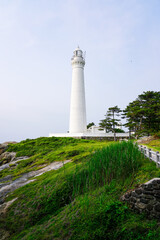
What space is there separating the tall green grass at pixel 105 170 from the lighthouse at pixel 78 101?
55.2ft

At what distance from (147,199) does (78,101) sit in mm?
19433

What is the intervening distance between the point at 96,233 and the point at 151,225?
102cm

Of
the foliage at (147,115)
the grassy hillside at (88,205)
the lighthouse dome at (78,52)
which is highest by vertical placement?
the lighthouse dome at (78,52)

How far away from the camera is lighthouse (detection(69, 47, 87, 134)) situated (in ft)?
72.4

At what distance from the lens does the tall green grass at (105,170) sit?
4.58m

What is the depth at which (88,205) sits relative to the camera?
372cm

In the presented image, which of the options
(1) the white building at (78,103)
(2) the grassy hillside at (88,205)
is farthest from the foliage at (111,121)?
(2) the grassy hillside at (88,205)

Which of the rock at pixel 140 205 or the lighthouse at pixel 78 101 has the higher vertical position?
the lighthouse at pixel 78 101

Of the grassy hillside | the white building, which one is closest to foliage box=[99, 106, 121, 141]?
the white building

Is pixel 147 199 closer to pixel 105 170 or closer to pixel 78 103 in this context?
pixel 105 170

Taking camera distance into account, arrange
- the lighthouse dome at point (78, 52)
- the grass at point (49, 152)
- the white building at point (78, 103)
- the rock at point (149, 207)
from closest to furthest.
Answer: the rock at point (149, 207), the grass at point (49, 152), the white building at point (78, 103), the lighthouse dome at point (78, 52)

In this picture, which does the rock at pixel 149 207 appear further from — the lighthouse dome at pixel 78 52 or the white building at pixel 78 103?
the lighthouse dome at pixel 78 52

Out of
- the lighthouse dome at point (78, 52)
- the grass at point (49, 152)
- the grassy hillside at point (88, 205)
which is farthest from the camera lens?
the lighthouse dome at point (78, 52)

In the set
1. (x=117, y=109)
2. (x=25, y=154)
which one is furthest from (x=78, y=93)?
(x=25, y=154)
